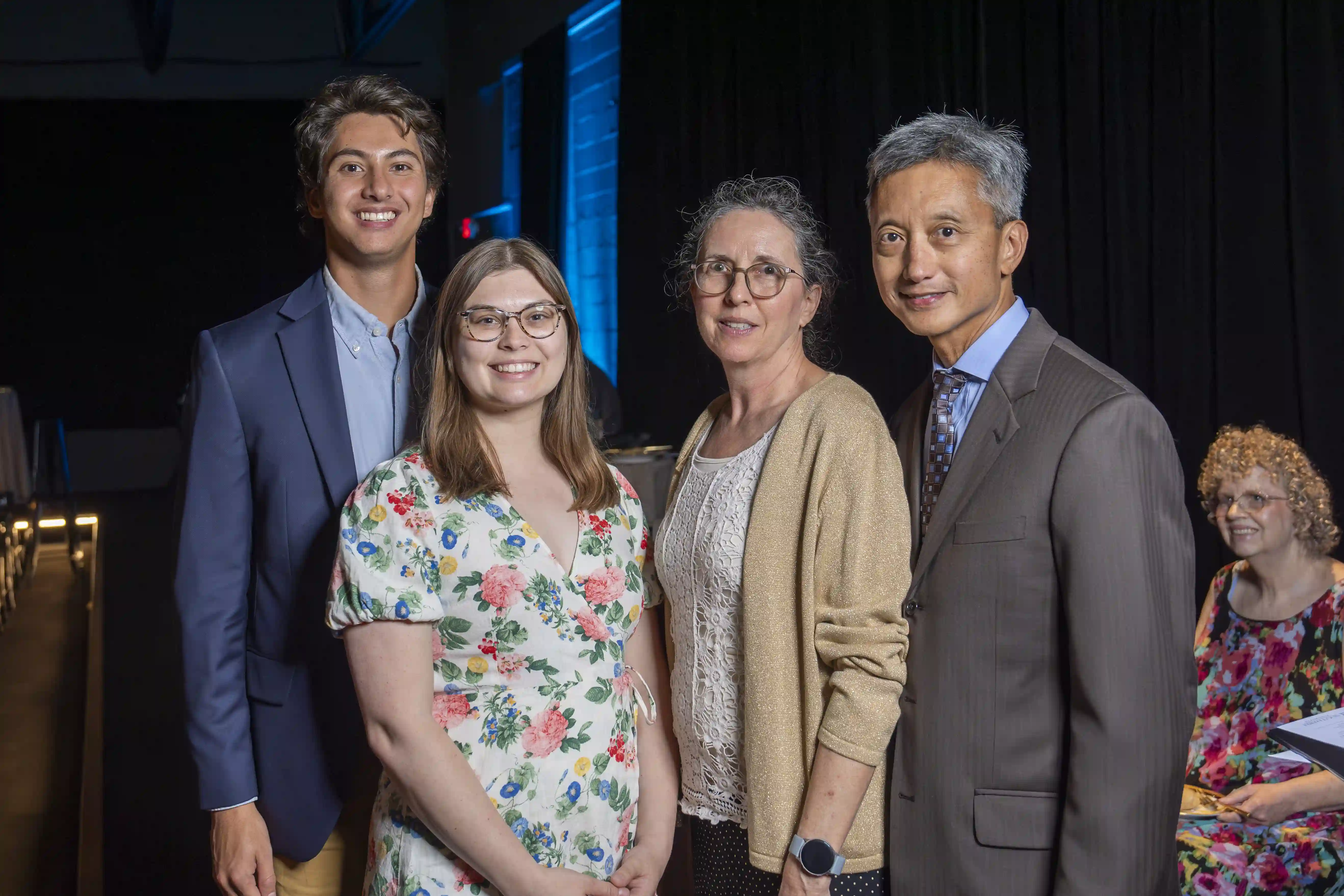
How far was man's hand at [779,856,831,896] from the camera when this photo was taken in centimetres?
148

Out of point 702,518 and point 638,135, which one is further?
point 638,135

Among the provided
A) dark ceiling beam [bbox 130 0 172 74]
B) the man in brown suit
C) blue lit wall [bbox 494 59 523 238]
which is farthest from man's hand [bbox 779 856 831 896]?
dark ceiling beam [bbox 130 0 172 74]

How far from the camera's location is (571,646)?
4.96 ft

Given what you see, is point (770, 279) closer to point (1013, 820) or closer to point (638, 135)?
point (1013, 820)

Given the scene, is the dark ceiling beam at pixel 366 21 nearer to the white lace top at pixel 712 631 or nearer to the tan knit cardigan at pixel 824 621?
the white lace top at pixel 712 631

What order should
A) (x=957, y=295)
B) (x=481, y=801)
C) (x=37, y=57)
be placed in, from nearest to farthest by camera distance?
(x=481, y=801) < (x=957, y=295) < (x=37, y=57)

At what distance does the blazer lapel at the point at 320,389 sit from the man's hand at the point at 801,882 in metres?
0.83

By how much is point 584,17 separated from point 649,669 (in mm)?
7173

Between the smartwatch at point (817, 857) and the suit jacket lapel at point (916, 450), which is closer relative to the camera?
the smartwatch at point (817, 857)

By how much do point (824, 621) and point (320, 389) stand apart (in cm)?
83

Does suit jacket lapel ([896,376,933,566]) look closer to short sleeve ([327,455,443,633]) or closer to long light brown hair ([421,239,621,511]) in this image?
long light brown hair ([421,239,621,511])

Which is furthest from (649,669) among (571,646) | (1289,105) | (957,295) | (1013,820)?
(1289,105)

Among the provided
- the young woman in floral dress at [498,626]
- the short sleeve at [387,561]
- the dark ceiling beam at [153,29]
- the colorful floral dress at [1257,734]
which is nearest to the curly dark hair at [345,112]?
the young woman in floral dress at [498,626]

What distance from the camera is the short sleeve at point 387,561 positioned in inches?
55.2
